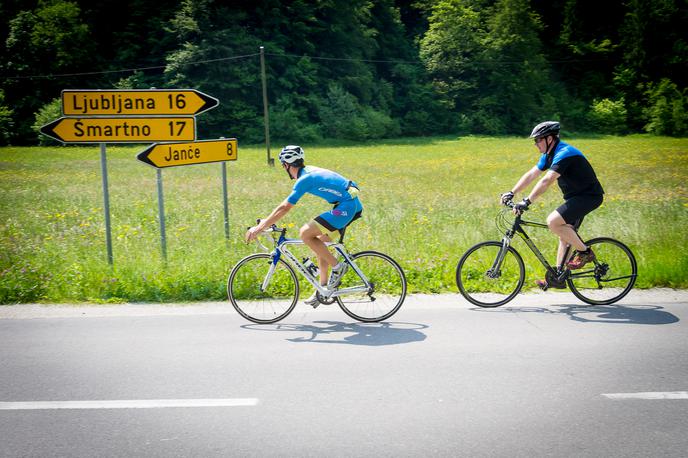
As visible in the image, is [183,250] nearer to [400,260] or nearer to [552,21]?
[400,260]

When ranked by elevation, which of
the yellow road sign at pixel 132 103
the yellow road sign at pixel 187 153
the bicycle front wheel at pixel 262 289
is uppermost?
the yellow road sign at pixel 132 103

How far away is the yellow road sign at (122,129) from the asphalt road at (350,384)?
9.24 feet

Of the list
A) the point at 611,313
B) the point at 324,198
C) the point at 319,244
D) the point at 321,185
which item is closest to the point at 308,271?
the point at 319,244

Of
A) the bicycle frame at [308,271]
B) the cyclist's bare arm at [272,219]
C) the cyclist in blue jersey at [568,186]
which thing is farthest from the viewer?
the cyclist in blue jersey at [568,186]

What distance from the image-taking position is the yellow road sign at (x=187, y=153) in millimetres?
8227

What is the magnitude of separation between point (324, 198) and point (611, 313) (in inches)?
132

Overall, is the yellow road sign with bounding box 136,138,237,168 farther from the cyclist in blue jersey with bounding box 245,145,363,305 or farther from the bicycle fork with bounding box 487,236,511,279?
the bicycle fork with bounding box 487,236,511,279

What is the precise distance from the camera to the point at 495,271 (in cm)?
690

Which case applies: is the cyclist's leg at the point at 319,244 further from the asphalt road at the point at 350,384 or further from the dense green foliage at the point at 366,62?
the dense green foliage at the point at 366,62

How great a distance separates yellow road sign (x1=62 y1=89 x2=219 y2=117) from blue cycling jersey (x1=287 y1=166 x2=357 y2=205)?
3104mm

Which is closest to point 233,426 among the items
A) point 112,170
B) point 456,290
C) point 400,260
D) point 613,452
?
point 613,452

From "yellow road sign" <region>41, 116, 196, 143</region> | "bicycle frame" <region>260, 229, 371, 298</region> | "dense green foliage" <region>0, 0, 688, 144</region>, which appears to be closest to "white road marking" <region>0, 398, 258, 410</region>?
"bicycle frame" <region>260, 229, 371, 298</region>

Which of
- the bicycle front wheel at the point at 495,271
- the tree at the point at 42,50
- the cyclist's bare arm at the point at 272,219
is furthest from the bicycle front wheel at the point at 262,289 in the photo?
the tree at the point at 42,50

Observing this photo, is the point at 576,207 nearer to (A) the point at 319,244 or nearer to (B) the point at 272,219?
(A) the point at 319,244
